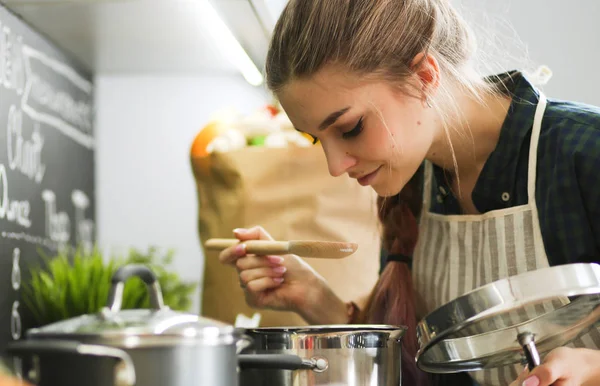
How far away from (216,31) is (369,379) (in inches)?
33.5

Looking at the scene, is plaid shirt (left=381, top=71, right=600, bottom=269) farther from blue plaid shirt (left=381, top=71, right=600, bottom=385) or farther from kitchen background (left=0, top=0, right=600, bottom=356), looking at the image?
kitchen background (left=0, top=0, right=600, bottom=356)

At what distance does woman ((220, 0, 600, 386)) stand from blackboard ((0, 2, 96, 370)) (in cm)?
42

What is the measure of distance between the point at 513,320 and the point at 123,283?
39 centimetres

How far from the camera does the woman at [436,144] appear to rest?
0.89 m

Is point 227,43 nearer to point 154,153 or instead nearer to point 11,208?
point 154,153

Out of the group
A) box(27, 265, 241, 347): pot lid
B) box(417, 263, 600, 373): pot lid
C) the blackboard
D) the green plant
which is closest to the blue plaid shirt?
box(417, 263, 600, 373): pot lid

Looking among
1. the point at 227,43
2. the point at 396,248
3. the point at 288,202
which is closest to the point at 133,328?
the point at 396,248

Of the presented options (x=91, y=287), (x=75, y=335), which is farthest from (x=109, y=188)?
(x=75, y=335)

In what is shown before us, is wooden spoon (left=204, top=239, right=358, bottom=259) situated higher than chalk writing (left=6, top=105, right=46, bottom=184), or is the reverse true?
chalk writing (left=6, top=105, right=46, bottom=184)

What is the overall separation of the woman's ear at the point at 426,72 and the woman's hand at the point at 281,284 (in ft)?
1.02

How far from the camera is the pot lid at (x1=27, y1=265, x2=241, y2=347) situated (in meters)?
0.56

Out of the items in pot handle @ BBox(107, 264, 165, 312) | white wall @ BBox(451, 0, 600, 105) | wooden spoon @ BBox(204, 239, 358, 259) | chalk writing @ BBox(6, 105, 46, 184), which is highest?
white wall @ BBox(451, 0, 600, 105)

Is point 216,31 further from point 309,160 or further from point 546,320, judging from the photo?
point 546,320

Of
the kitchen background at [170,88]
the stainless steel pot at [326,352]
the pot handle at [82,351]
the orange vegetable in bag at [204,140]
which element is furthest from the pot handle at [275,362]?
the kitchen background at [170,88]
